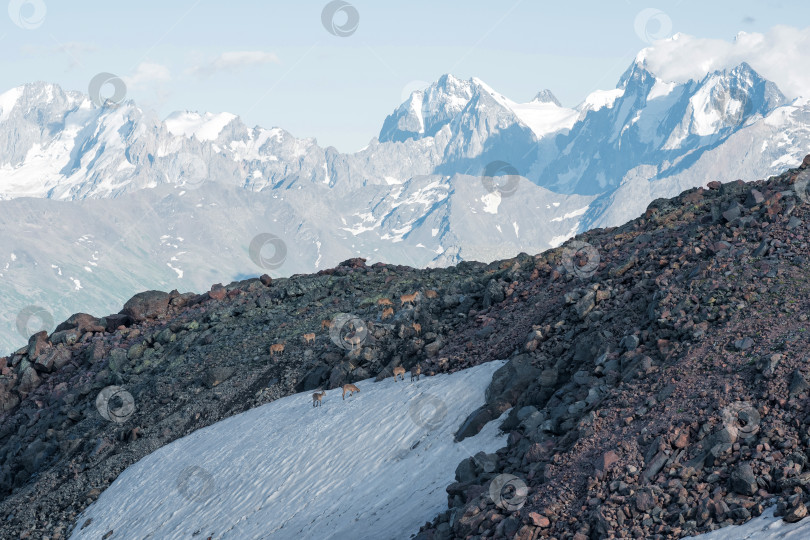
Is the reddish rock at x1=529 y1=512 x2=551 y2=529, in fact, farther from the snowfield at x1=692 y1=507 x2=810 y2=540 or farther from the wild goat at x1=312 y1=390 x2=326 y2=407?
the wild goat at x1=312 y1=390 x2=326 y2=407

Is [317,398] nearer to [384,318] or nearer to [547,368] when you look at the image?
[384,318]

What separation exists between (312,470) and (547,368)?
28.7ft

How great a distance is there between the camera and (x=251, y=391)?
119 ft

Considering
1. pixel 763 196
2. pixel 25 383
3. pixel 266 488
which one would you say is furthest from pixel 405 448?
pixel 25 383

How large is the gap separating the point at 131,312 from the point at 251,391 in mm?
19159

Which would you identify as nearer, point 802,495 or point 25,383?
point 802,495

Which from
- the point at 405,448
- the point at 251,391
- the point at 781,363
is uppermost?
the point at 251,391

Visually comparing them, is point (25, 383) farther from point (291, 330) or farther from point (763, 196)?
point (763, 196)

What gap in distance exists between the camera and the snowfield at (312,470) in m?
22.7

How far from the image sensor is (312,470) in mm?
26781

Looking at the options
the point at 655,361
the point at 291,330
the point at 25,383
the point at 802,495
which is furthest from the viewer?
the point at 25,383

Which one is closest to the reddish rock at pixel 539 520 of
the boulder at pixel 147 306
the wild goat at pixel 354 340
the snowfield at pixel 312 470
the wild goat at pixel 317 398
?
the snowfield at pixel 312 470

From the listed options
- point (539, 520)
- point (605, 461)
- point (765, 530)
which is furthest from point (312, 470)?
point (765, 530)

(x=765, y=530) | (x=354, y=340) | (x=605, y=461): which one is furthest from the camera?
(x=354, y=340)
